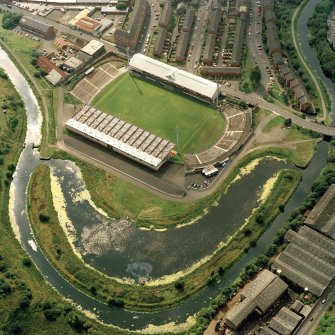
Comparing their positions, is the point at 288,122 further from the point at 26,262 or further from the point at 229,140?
the point at 26,262

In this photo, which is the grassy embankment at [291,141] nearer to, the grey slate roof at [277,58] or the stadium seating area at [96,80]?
the grey slate roof at [277,58]

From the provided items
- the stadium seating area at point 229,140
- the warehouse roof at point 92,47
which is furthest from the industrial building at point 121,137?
the warehouse roof at point 92,47

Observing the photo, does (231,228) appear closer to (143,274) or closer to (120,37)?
(143,274)

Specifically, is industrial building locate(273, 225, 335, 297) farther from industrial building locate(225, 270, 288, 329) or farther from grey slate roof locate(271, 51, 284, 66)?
grey slate roof locate(271, 51, 284, 66)

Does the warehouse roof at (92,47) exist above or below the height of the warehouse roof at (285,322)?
above

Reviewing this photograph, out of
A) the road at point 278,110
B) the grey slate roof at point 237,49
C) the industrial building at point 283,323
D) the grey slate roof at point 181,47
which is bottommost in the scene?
the industrial building at point 283,323

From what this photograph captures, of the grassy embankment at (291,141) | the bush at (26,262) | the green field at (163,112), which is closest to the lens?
the bush at (26,262)
